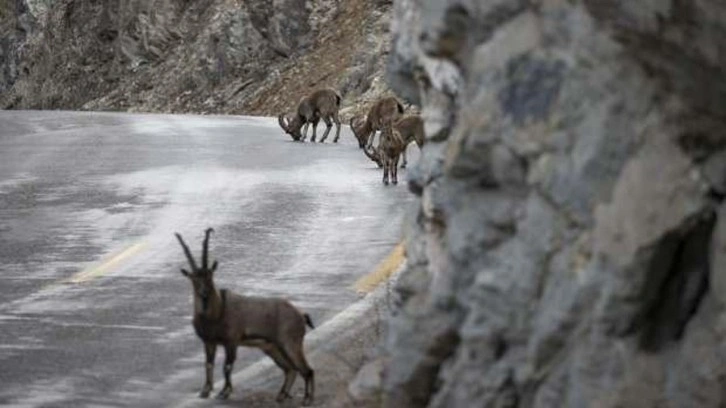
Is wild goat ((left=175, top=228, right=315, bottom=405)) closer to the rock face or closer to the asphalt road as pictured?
the asphalt road

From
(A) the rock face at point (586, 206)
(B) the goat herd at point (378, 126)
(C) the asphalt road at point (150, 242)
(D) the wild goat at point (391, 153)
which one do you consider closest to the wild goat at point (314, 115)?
(B) the goat herd at point (378, 126)

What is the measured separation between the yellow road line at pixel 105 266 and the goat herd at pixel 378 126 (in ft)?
14.2

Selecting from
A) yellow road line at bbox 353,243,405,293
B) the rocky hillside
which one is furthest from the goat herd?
the rocky hillside

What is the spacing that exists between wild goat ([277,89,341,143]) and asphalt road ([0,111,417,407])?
1.33 ft

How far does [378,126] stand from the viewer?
3334cm

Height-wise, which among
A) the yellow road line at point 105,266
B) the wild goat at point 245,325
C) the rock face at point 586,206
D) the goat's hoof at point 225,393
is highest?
the rock face at point 586,206

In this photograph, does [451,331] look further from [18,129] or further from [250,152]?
[18,129]

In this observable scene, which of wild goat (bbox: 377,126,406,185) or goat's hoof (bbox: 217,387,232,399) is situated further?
wild goat (bbox: 377,126,406,185)

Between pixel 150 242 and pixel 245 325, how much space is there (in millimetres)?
9129

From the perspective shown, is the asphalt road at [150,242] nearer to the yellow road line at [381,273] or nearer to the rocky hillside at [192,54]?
the yellow road line at [381,273]

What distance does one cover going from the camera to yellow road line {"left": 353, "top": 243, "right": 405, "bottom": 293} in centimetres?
1857

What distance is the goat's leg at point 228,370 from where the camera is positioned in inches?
501

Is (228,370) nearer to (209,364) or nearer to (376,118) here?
(209,364)

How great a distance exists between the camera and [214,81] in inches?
2286
